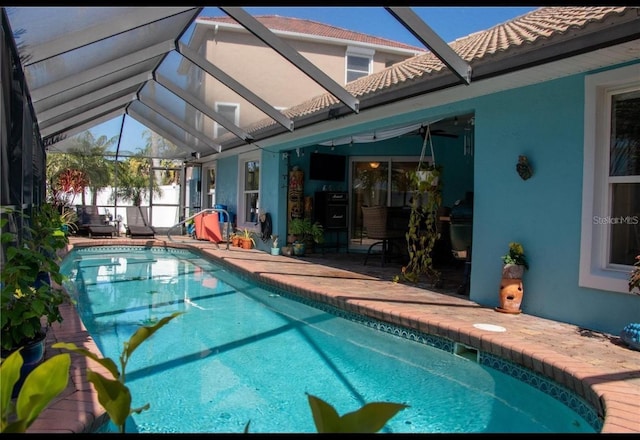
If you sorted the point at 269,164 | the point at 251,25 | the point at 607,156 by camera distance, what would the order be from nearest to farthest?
the point at 607,156 < the point at 251,25 < the point at 269,164

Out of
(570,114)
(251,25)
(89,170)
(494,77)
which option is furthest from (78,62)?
(89,170)

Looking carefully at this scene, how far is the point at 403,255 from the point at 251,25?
562 centimetres

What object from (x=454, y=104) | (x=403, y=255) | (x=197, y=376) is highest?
(x=454, y=104)

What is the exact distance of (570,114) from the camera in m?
4.68

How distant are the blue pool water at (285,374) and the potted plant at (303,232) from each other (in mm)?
3672

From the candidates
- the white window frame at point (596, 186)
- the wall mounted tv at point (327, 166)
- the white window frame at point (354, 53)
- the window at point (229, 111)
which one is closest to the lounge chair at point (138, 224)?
the window at point (229, 111)

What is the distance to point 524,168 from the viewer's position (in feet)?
16.7

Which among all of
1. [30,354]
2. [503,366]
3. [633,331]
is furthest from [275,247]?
[30,354]

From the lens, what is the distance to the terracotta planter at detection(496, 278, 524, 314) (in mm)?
5090

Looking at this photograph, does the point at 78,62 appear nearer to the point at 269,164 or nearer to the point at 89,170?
the point at 269,164

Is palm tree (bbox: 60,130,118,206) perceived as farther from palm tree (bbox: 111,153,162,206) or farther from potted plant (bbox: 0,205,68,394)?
potted plant (bbox: 0,205,68,394)

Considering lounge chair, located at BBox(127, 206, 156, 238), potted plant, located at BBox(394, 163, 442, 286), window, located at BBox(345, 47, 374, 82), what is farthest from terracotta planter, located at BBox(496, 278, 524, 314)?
window, located at BBox(345, 47, 374, 82)

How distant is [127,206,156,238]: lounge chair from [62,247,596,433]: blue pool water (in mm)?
7818

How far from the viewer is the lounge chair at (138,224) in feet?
48.6
